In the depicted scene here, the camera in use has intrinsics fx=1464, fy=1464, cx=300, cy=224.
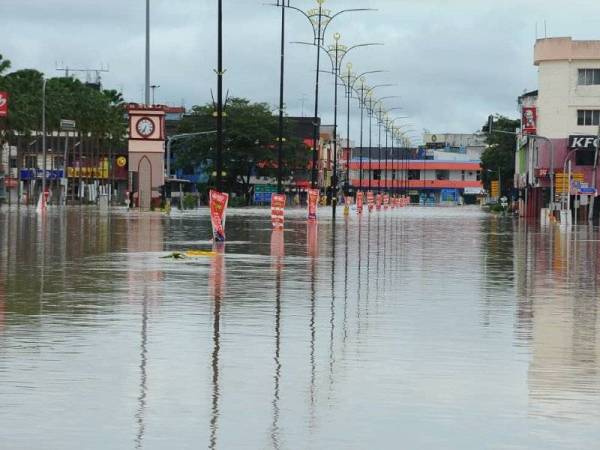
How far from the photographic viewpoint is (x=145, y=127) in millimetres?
106375

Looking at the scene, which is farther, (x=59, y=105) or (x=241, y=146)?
(x=241, y=146)

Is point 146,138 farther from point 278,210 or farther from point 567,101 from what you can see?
point 278,210

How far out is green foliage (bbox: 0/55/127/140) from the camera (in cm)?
12294

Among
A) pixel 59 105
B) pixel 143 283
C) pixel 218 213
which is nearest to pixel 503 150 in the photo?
pixel 59 105

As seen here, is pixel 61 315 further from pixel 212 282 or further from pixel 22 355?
pixel 212 282

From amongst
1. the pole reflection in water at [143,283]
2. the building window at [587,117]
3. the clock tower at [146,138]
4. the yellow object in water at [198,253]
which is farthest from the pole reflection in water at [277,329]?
the clock tower at [146,138]

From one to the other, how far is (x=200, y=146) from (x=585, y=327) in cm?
15641

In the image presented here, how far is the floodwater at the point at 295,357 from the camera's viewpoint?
9641 mm

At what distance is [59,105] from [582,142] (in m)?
61.3

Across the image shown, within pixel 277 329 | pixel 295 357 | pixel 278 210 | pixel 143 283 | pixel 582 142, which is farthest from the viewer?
pixel 582 142

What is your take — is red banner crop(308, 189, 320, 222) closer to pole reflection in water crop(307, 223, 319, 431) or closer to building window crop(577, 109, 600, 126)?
pole reflection in water crop(307, 223, 319, 431)

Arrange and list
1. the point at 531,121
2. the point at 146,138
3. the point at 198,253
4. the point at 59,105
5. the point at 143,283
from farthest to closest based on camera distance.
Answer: the point at 59,105 < the point at 531,121 < the point at 146,138 < the point at 198,253 < the point at 143,283

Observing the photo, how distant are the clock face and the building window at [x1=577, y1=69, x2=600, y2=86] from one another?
30703 millimetres

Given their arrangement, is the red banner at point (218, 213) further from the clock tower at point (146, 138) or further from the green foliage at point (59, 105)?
the green foliage at point (59, 105)
